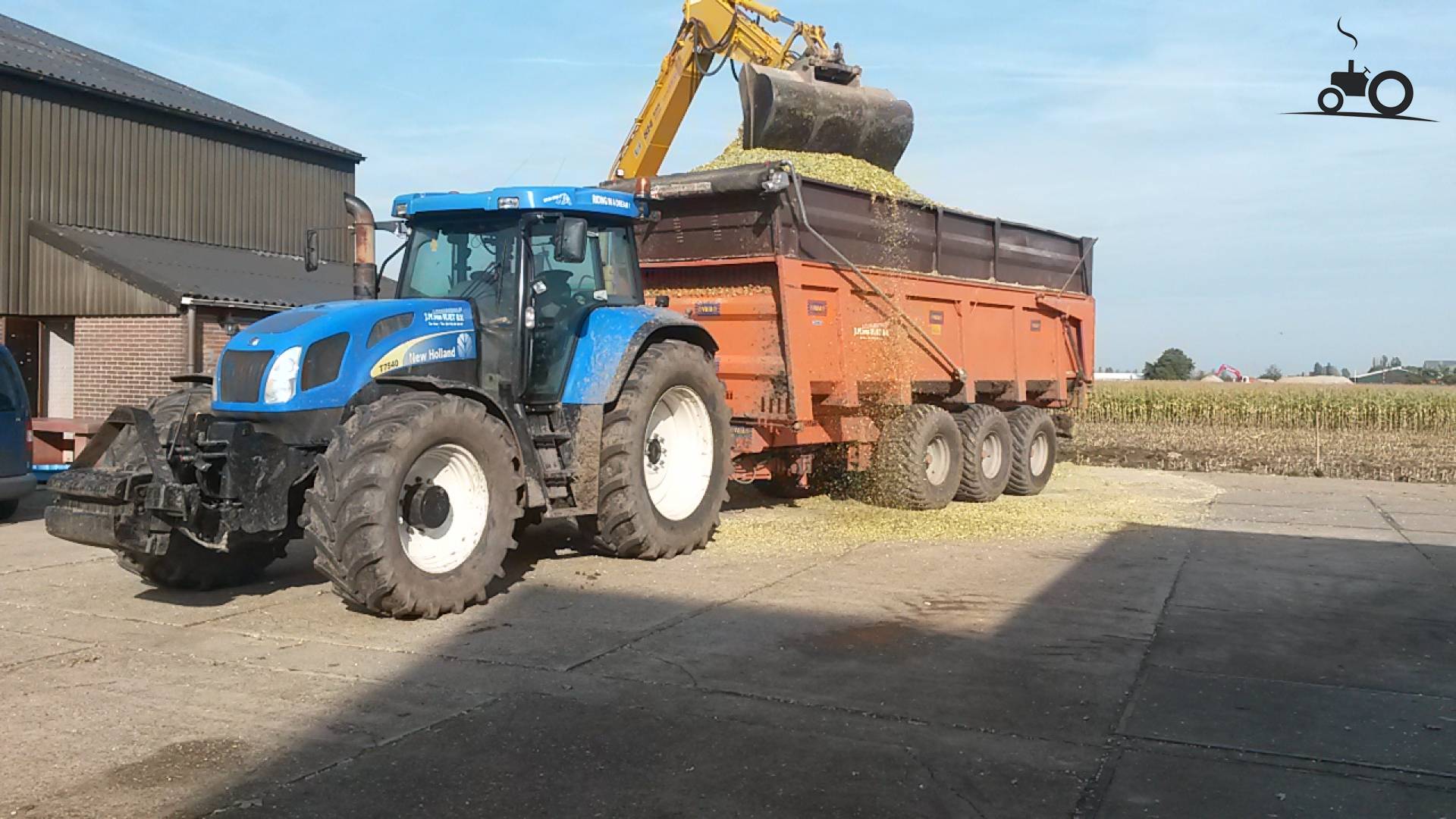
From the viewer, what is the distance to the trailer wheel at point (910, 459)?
1175 cm

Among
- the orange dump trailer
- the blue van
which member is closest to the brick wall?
the blue van

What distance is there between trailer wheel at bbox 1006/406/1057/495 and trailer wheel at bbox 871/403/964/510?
216 cm

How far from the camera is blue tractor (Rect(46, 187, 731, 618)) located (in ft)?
22.1

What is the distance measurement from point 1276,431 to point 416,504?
21.7 m

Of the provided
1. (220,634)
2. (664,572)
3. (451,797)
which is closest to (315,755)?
(451,797)

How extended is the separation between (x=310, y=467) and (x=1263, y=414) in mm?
23719

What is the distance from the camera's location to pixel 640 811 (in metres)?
4.27

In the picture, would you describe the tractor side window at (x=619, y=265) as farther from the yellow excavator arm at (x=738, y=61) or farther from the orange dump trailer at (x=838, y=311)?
the yellow excavator arm at (x=738, y=61)

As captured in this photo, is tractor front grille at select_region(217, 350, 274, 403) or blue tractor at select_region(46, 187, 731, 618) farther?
tractor front grille at select_region(217, 350, 274, 403)

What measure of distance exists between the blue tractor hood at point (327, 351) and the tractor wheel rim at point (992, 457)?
24.1ft

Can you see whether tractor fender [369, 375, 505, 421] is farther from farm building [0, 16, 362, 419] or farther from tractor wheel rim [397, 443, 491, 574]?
farm building [0, 16, 362, 419]

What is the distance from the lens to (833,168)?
11.5 meters

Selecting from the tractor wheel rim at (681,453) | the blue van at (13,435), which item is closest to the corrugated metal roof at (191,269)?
the blue van at (13,435)

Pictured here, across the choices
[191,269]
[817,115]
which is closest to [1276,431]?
[817,115]
